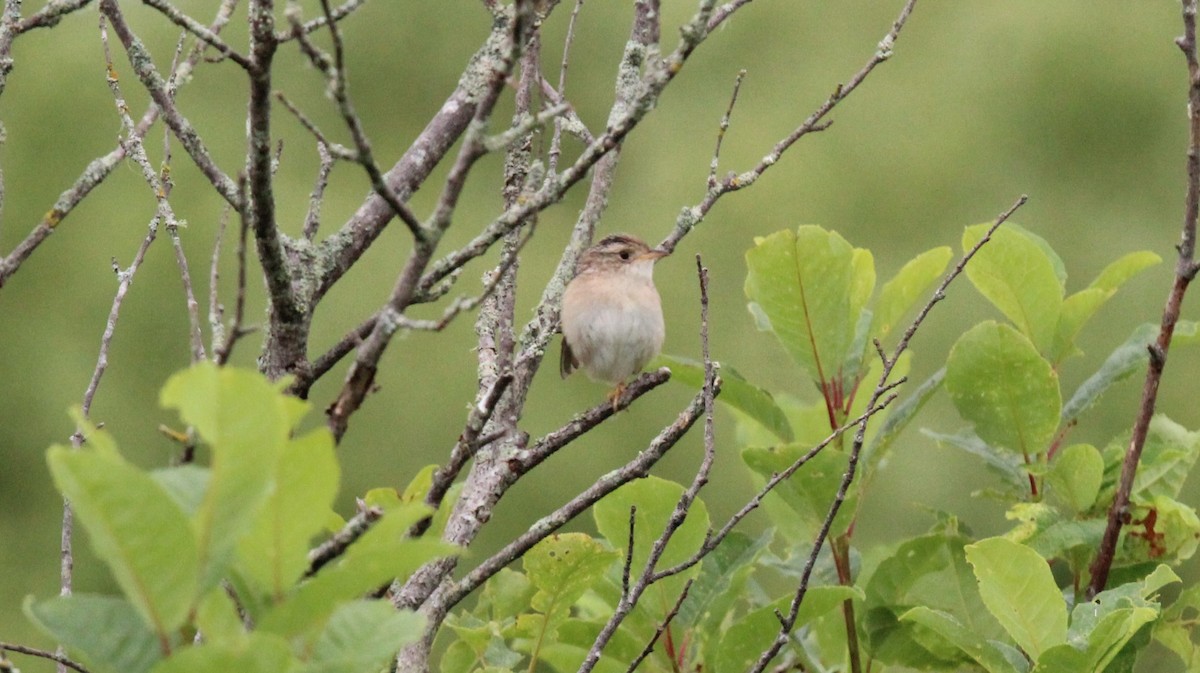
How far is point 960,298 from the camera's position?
9797 mm

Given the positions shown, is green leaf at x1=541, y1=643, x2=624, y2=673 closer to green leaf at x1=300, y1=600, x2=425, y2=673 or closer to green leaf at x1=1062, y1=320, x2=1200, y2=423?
green leaf at x1=1062, y1=320, x2=1200, y2=423

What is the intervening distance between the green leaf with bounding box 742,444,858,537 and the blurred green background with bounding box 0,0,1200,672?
5801 mm

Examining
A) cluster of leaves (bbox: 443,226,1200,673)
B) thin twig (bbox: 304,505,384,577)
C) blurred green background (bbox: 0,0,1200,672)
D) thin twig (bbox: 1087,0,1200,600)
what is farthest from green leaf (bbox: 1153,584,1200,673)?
blurred green background (bbox: 0,0,1200,672)

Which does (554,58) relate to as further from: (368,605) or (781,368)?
(368,605)

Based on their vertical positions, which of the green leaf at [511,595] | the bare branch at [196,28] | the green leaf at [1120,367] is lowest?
the green leaf at [511,595]

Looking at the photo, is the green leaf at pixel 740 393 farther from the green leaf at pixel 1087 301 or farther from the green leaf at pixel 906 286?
the green leaf at pixel 1087 301

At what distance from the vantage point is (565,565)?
2086 mm

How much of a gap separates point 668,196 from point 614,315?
6.39 m

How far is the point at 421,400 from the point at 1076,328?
736cm

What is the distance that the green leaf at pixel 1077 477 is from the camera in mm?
2391

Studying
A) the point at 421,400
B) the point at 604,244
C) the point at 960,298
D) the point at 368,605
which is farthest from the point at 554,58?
the point at 368,605

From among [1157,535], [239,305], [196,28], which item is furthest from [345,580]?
[1157,535]

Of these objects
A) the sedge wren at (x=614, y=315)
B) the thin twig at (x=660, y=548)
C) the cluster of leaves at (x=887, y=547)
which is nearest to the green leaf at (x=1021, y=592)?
the cluster of leaves at (x=887, y=547)

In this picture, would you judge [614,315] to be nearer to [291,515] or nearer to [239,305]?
[239,305]
